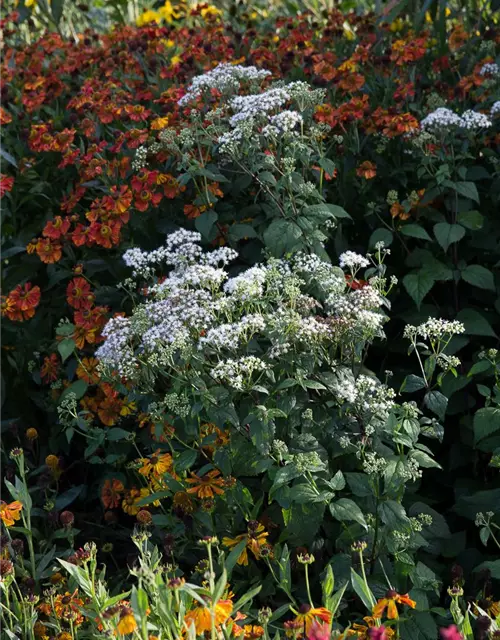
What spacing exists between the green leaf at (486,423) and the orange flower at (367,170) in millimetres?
853

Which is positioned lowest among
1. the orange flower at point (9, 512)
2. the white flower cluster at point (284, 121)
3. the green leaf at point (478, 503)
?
the green leaf at point (478, 503)

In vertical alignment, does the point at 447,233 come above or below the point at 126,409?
above

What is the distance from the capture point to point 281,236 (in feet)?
8.15

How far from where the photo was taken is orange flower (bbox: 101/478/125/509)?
8.41 feet

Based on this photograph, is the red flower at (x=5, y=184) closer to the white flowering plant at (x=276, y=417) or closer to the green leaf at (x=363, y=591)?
the white flowering plant at (x=276, y=417)

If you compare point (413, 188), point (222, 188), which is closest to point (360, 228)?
point (413, 188)

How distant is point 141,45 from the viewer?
3.70 meters

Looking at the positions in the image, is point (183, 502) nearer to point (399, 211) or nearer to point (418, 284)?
point (418, 284)

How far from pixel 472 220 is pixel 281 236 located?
0.63m

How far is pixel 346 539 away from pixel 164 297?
0.72 meters

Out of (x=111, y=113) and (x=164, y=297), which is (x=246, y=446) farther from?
(x=111, y=113)

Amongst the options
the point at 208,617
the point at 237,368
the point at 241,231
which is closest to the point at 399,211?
the point at 241,231

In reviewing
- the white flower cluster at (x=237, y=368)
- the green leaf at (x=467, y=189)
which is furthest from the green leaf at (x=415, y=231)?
the white flower cluster at (x=237, y=368)

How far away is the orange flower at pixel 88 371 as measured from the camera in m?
2.64
